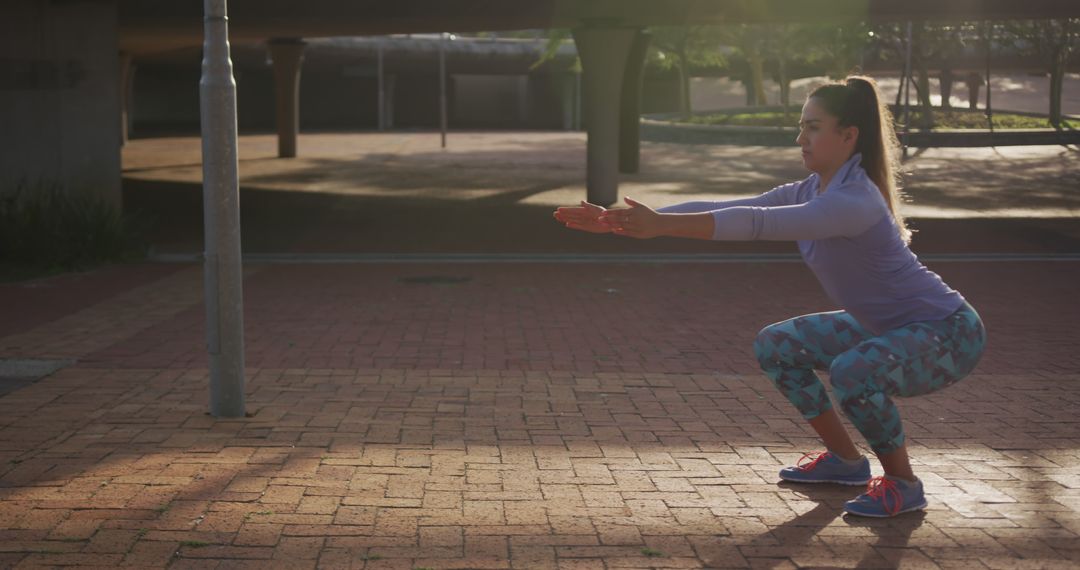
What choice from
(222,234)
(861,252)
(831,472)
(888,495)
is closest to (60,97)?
(222,234)

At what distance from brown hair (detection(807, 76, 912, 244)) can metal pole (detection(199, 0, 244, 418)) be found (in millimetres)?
3503

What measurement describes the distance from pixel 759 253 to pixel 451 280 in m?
4.35

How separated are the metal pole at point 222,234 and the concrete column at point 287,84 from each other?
3040 centimetres

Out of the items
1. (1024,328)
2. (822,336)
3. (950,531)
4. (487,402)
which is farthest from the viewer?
(1024,328)

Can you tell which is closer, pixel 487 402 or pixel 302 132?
pixel 487 402

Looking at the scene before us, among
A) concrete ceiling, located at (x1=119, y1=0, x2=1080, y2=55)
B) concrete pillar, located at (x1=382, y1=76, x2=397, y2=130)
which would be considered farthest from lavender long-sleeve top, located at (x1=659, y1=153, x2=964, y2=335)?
concrete pillar, located at (x1=382, y1=76, x2=397, y2=130)

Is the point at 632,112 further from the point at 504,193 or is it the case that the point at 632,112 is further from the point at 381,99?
the point at 381,99

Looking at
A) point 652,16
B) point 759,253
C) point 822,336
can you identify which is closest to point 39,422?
point 822,336

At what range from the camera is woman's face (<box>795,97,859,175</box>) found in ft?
17.0

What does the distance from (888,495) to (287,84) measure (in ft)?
112

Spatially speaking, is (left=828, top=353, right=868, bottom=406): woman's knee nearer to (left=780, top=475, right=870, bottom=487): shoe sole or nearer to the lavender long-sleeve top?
the lavender long-sleeve top

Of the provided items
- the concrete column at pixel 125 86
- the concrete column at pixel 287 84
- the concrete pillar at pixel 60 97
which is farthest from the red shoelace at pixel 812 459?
the concrete column at pixel 287 84

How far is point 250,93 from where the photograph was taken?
2534 inches

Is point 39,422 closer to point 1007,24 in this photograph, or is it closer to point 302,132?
point 1007,24
